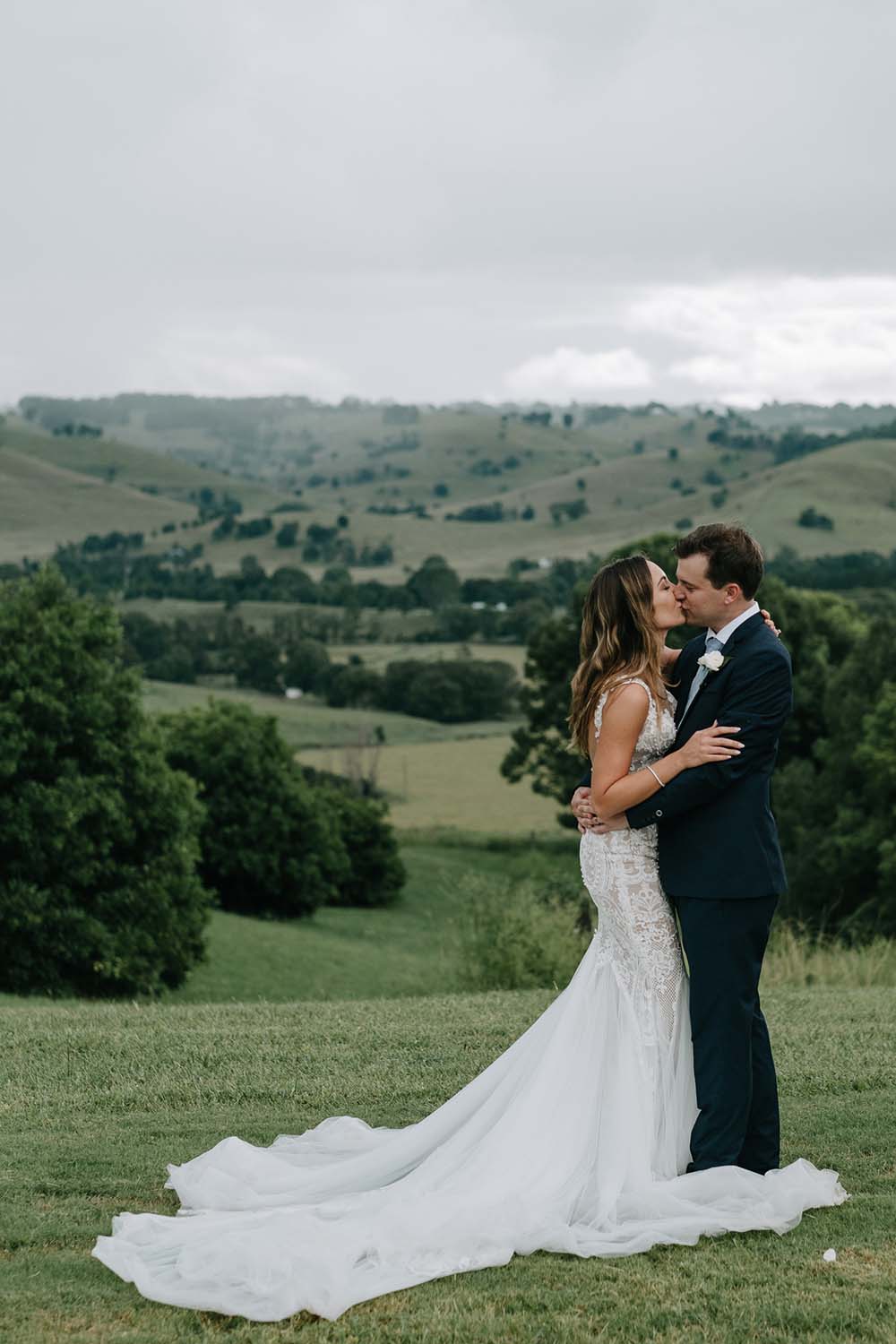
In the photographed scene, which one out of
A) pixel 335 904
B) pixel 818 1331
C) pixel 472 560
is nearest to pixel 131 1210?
pixel 818 1331

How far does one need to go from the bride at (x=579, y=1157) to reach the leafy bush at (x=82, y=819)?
70.8 ft

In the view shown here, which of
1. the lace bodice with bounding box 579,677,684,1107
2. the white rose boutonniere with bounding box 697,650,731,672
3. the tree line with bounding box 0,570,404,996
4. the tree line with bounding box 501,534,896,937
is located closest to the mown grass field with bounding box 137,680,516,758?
the tree line with bounding box 501,534,896,937

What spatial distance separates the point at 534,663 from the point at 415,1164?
2019 inches

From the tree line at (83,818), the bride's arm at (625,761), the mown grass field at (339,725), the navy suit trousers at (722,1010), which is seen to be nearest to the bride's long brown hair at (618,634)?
the bride's arm at (625,761)

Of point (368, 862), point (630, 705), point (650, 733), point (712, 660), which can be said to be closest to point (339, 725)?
point (368, 862)

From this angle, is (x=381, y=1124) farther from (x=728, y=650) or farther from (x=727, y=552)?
(x=727, y=552)

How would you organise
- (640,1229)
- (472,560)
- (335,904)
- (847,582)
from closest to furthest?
(640,1229), (335,904), (847,582), (472,560)

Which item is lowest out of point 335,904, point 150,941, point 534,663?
point 335,904

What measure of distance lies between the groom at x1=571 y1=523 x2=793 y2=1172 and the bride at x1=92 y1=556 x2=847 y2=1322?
12 cm

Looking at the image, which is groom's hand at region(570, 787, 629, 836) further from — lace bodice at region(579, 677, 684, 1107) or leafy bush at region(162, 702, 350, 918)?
leafy bush at region(162, 702, 350, 918)

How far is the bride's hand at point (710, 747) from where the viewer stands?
5.93 m

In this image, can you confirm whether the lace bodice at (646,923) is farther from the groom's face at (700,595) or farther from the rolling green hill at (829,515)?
the rolling green hill at (829,515)

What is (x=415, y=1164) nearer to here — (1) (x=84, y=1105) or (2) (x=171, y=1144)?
(2) (x=171, y=1144)

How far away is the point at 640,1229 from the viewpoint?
584 cm
